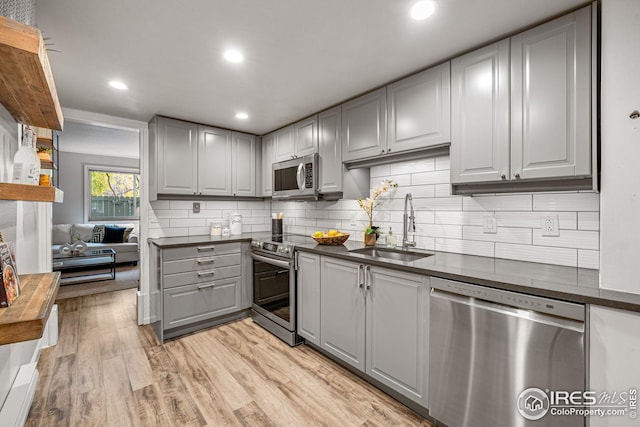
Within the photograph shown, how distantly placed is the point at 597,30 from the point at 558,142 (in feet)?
1.79

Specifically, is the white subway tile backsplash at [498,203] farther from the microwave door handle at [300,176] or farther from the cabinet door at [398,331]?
the microwave door handle at [300,176]

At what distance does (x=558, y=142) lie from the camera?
153 cm

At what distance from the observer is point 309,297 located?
8.45ft

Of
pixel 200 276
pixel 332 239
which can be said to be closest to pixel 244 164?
pixel 200 276

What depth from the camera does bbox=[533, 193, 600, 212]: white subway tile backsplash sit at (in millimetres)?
1669

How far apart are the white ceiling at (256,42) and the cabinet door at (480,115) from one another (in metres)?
0.12

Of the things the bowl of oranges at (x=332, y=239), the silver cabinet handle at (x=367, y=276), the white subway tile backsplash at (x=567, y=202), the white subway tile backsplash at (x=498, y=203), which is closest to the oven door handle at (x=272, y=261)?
the bowl of oranges at (x=332, y=239)

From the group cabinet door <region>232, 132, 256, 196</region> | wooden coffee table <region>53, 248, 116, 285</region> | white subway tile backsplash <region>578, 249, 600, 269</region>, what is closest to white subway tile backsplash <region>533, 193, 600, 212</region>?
white subway tile backsplash <region>578, 249, 600, 269</region>

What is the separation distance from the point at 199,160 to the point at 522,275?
3.17 meters

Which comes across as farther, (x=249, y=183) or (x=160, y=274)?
(x=249, y=183)

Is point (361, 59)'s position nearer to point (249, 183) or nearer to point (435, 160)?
point (435, 160)

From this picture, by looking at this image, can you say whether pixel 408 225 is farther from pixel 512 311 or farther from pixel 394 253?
pixel 512 311

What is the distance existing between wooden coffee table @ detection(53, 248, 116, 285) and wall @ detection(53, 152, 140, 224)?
4.65 ft

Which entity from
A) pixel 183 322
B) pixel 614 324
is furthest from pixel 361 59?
pixel 183 322
